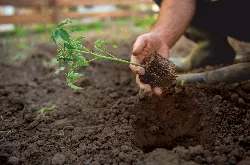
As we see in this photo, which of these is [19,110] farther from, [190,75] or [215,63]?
[215,63]

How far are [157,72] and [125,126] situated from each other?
437 mm

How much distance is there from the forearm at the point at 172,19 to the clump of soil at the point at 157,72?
0.29 metres

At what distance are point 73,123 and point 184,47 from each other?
2.62 metres

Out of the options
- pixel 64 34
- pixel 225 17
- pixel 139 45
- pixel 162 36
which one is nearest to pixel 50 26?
pixel 225 17

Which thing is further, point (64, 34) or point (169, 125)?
point (169, 125)

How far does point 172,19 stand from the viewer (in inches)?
91.8

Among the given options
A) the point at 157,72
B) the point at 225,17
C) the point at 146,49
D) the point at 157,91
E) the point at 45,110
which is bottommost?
the point at 45,110

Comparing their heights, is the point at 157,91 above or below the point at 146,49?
below

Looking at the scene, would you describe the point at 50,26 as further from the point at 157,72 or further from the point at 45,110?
the point at 157,72

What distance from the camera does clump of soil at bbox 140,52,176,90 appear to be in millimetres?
2016

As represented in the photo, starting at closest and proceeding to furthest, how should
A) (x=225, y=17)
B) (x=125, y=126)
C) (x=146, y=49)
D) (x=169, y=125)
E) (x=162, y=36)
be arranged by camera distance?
1. (x=125, y=126)
2. (x=169, y=125)
3. (x=146, y=49)
4. (x=162, y=36)
5. (x=225, y=17)

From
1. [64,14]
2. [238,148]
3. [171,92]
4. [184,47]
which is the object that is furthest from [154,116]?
[64,14]

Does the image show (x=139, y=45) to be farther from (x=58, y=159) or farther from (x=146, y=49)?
(x=58, y=159)

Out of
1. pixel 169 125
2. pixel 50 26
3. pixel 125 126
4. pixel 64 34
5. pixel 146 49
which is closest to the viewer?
pixel 64 34
